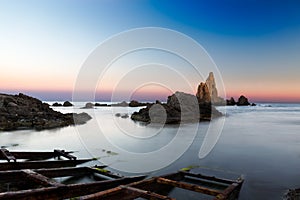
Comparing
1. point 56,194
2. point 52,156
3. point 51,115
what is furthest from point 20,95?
point 56,194

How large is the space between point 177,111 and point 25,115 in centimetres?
2088

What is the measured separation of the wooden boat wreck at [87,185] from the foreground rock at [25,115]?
12.3 m

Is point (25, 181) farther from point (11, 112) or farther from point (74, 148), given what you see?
point (11, 112)

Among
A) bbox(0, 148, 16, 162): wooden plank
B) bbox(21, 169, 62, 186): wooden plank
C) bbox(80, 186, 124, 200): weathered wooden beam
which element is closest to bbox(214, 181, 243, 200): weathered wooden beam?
bbox(80, 186, 124, 200): weathered wooden beam

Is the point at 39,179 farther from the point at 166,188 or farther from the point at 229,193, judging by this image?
the point at 229,193

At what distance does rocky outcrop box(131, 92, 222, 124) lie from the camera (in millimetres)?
32156

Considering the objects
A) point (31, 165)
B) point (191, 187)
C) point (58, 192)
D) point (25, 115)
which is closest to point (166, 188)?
point (191, 187)


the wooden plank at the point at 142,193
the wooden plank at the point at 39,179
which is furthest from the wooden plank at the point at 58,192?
the wooden plank at the point at 142,193

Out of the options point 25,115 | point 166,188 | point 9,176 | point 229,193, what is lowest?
point 166,188

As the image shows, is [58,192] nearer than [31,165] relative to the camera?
Yes

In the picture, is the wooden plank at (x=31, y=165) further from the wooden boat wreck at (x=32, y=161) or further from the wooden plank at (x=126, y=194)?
the wooden plank at (x=126, y=194)

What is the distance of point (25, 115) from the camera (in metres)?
21.9

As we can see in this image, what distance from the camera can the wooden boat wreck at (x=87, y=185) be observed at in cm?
455

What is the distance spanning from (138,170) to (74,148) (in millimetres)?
6190
